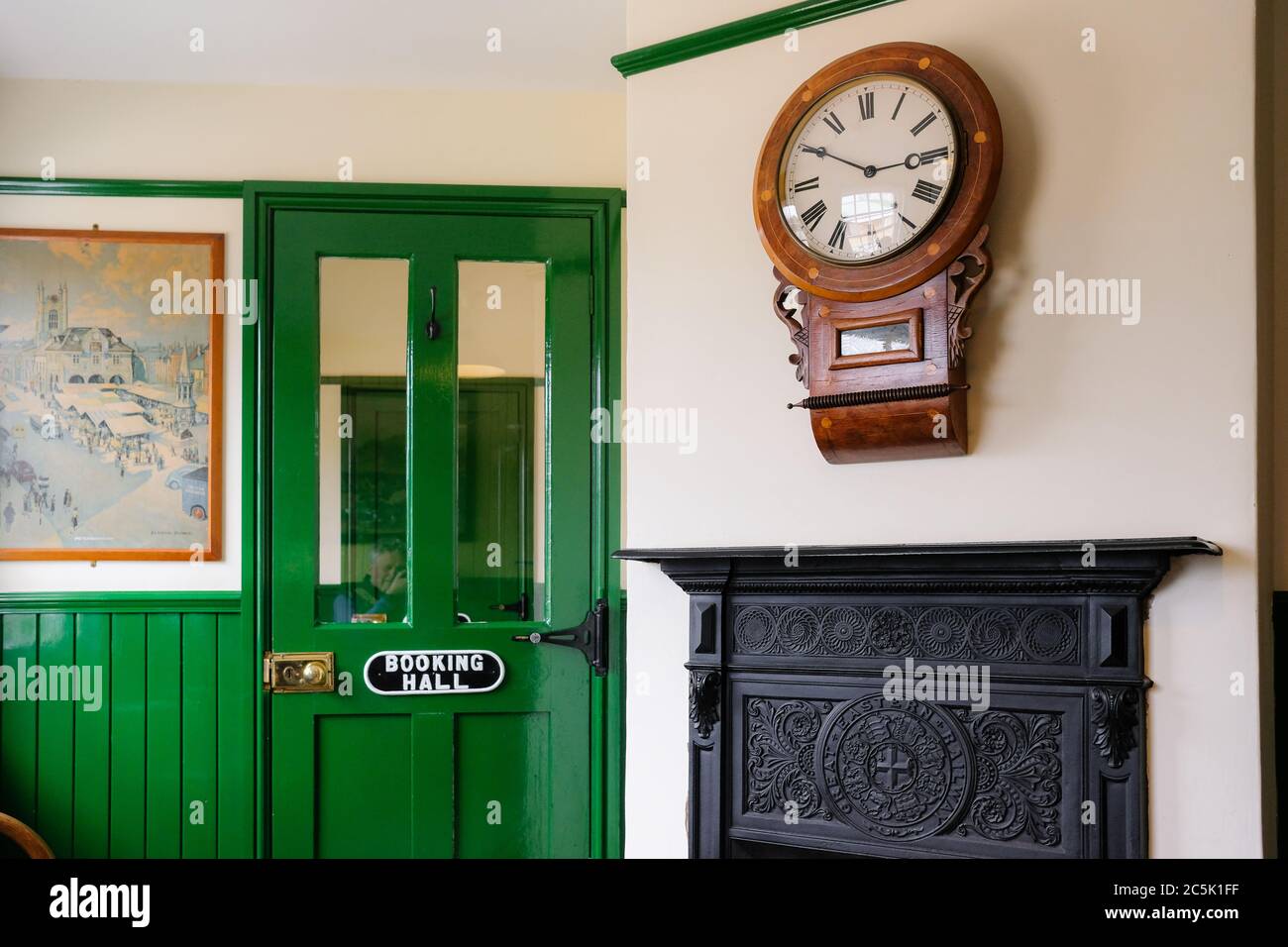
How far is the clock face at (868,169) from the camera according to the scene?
217cm

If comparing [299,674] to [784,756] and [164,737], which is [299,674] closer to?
[164,737]

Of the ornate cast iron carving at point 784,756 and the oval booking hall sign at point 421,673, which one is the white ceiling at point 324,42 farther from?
the ornate cast iron carving at point 784,756

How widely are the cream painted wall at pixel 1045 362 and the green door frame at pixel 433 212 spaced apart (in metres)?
0.80

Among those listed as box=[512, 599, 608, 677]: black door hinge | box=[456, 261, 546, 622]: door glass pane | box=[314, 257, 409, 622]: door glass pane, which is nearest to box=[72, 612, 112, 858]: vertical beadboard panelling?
box=[314, 257, 409, 622]: door glass pane

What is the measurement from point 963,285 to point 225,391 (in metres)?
2.33

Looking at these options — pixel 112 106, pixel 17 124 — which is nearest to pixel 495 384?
pixel 112 106

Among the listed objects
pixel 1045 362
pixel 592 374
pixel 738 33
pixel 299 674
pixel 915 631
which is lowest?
pixel 299 674

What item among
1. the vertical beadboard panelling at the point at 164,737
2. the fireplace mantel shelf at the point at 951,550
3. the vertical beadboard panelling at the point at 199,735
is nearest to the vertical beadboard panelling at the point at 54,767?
the vertical beadboard panelling at the point at 164,737

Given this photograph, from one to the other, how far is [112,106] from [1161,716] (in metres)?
3.39

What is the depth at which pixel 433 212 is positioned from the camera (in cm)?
348

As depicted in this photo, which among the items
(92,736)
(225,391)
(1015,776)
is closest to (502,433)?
(225,391)

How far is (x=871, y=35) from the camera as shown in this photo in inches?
93.8
